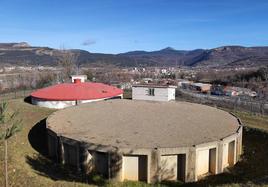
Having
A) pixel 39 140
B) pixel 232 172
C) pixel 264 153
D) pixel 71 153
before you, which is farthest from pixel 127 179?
pixel 264 153

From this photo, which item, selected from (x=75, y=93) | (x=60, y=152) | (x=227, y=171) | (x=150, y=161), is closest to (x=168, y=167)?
(x=150, y=161)

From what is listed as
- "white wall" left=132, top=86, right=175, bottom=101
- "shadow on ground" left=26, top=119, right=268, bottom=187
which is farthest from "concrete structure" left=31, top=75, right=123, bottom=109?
"shadow on ground" left=26, top=119, right=268, bottom=187

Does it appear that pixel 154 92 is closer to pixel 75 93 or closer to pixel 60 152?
pixel 75 93

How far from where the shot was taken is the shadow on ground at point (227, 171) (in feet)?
59.2

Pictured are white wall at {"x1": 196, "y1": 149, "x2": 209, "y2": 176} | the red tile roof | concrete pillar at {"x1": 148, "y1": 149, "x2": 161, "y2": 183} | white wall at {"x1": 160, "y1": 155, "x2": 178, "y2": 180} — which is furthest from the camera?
the red tile roof

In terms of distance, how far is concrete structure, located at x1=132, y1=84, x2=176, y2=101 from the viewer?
31.4m

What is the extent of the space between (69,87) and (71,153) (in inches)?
630

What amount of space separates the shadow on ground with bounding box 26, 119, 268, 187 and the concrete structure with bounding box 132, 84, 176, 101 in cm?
878

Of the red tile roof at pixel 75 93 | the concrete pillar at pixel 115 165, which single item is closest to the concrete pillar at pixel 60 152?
the concrete pillar at pixel 115 165

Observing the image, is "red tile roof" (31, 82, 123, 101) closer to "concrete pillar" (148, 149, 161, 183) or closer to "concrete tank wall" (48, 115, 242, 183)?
"concrete tank wall" (48, 115, 242, 183)

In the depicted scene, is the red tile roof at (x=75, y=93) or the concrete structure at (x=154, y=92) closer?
the concrete structure at (x=154, y=92)

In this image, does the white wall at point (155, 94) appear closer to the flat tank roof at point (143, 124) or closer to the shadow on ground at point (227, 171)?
the flat tank roof at point (143, 124)

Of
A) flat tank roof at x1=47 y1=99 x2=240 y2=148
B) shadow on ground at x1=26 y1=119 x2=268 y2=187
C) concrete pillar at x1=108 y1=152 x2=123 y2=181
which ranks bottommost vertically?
shadow on ground at x1=26 y1=119 x2=268 y2=187

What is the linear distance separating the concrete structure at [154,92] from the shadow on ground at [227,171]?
8.78m
